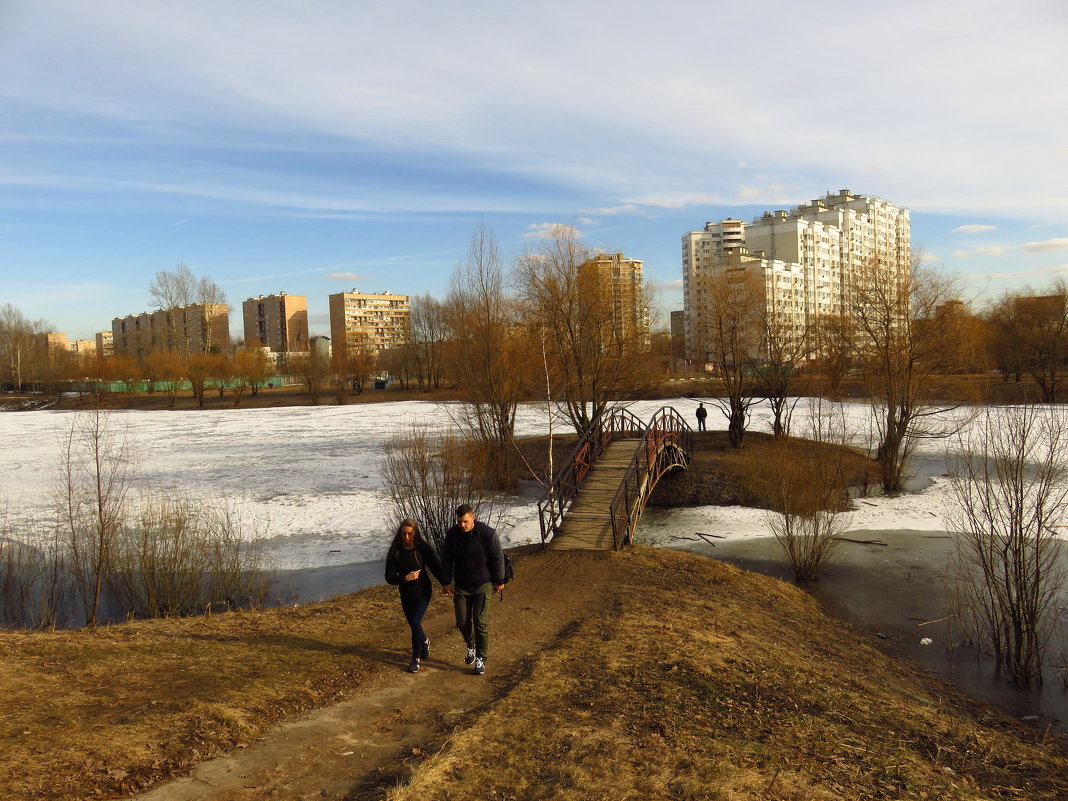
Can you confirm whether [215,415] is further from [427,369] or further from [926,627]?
[926,627]

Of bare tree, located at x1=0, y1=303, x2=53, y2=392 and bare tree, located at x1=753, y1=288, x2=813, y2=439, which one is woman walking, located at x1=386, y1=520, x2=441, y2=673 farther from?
bare tree, located at x1=0, y1=303, x2=53, y2=392

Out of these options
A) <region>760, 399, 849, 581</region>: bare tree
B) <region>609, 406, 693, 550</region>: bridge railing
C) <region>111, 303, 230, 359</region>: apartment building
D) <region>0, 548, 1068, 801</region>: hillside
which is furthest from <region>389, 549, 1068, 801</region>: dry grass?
<region>111, 303, 230, 359</region>: apartment building

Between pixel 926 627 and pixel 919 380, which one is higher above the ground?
pixel 919 380

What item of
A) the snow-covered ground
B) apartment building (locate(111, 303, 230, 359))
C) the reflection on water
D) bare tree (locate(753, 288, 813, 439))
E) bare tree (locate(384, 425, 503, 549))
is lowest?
the reflection on water

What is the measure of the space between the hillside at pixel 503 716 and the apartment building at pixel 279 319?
13166 cm

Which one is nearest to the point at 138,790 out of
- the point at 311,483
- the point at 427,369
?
the point at 311,483

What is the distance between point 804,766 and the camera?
5812mm

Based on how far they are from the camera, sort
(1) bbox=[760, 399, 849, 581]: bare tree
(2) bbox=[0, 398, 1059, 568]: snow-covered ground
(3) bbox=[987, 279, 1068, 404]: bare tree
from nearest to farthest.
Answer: (1) bbox=[760, 399, 849, 581]: bare tree → (2) bbox=[0, 398, 1059, 568]: snow-covered ground → (3) bbox=[987, 279, 1068, 404]: bare tree

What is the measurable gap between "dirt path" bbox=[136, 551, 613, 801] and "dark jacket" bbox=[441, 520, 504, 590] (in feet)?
3.49

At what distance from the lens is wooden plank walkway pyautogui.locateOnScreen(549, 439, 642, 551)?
14.1 meters

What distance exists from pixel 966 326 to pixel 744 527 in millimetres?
12380

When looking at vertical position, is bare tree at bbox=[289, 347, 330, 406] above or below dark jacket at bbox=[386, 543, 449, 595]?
above

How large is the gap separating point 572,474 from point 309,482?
461 inches

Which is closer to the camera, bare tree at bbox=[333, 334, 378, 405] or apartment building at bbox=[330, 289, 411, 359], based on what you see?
bare tree at bbox=[333, 334, 378, 405]
